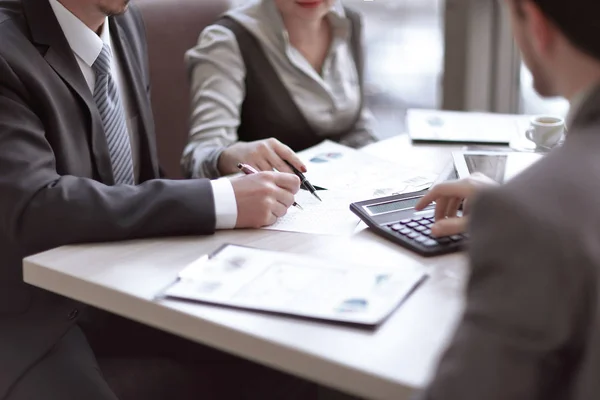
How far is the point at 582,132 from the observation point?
0.81 meters

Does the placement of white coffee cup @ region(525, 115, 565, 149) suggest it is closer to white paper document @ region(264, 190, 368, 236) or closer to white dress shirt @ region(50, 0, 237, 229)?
white paper document @ region(264, 190, 368, 236)

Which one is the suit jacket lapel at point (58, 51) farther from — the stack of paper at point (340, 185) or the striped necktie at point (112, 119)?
the stack of paper at point (340, 185)

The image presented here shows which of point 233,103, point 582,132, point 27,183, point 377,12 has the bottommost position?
point 377,12

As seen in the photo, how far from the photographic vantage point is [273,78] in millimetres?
2031

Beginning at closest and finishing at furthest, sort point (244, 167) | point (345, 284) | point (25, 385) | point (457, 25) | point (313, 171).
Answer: point (345, 284), point (25, 385), point (244, 167), point (313, 171), point (457, 25)

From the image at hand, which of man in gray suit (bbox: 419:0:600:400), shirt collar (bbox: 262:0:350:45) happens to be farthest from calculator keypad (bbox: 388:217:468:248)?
shirt collar (bbox: 262:0:350:45)

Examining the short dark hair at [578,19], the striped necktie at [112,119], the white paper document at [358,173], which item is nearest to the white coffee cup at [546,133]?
the white paper document at [358,173]

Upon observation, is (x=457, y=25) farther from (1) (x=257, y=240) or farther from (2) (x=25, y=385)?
(2) (x=25, y=385)

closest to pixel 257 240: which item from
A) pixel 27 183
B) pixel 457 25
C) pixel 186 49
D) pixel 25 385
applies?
pixel 27 183

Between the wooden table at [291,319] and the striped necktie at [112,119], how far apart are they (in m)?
0.36

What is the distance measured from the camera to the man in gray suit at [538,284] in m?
0.71

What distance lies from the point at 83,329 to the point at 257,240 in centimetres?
46

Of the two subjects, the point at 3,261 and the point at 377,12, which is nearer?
the point at 3,261

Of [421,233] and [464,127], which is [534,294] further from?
[464,127]
